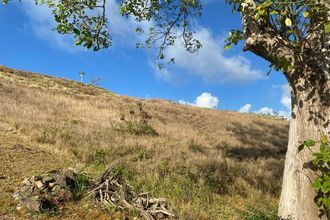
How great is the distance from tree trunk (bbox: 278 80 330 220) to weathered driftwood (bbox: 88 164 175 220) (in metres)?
2.40

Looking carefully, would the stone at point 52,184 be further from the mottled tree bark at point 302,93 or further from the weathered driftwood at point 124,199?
the mottled tree bark at point 302,93

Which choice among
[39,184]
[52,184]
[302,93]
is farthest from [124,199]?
[302,93]

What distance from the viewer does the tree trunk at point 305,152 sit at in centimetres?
700

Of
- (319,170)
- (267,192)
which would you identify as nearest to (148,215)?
(319,170)

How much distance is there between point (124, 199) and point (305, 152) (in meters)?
3.48

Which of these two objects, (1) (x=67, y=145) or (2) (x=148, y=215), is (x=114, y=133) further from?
(2) (x=148, y=215)

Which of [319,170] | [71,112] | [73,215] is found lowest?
[73,215]

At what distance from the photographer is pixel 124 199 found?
690 centimetres

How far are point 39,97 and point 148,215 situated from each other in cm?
1953

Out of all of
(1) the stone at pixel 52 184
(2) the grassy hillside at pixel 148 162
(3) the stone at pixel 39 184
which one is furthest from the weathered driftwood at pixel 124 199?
(3) the stone at pixel 39 184

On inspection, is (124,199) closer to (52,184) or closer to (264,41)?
(52,184)

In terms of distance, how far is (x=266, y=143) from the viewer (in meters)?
20.3

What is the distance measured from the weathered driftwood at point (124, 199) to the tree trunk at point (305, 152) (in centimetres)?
240

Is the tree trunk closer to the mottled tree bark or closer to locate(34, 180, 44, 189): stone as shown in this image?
the mottled tree bark
